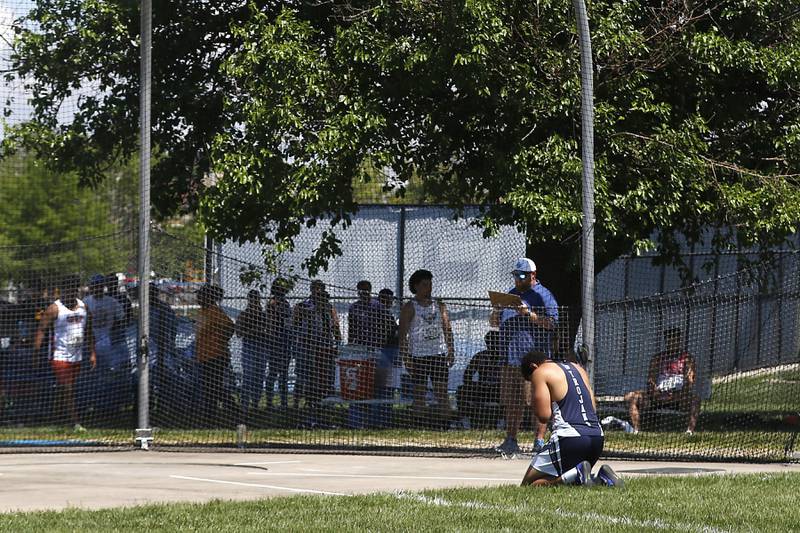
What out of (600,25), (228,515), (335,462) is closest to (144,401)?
(335,462)

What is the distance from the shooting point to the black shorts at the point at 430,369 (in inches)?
554

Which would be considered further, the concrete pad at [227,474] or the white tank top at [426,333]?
the white tank top at [426,333]

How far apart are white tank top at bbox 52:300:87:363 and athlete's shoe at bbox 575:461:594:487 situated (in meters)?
7.66

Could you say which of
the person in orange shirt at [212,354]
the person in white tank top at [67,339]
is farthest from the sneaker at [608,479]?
the person in white tank top at [67,339]

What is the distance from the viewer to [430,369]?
14.2 metres

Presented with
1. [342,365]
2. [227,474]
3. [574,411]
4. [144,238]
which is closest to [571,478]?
[574,411]

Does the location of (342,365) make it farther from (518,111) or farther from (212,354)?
(518,111)

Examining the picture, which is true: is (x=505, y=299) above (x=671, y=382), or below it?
above

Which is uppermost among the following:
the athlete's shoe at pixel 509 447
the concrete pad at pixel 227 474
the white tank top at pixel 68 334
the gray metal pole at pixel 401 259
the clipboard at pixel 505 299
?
the gray metal pole at pixel 401 259

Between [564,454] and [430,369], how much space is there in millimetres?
4879

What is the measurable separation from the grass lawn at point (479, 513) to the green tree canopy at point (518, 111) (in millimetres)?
5951

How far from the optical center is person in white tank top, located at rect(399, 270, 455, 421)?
14039 millimetres

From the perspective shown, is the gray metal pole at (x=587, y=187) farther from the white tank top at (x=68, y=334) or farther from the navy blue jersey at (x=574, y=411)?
the white tank top at (x=68, y=334)

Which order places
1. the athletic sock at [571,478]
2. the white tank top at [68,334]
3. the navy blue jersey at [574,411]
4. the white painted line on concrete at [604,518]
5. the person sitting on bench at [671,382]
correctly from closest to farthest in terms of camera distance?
the white painted line on concrete at [604,518] < the athletic sock at [571,478] < the navy blue jersey at [574,411] < the person sitting on bench at [671,382] < the white tank top at [68,334]
